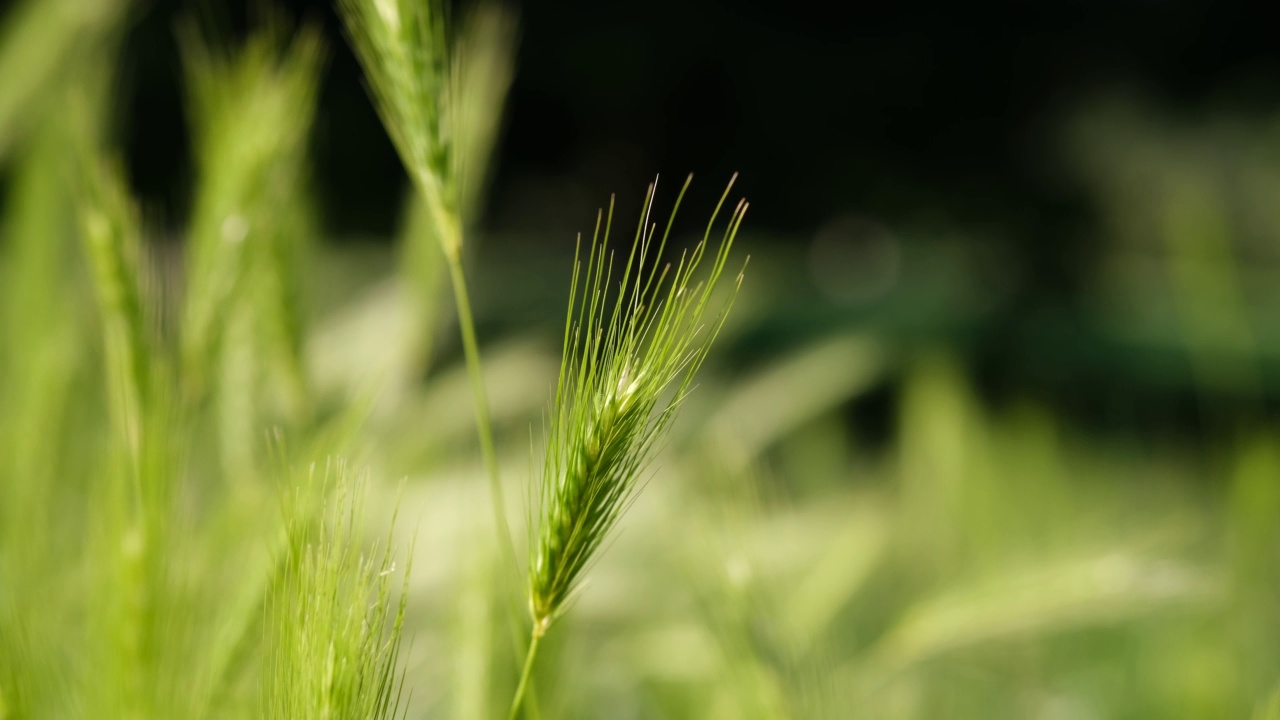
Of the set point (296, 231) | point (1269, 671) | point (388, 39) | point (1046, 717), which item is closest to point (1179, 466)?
point (1269, 671)

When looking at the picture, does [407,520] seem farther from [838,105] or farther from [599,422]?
[838,105]

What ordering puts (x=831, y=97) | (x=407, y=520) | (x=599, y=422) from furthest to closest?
1. (x=831, y=97)
2. (x=407, y=520)
3. (x=599, y=422)

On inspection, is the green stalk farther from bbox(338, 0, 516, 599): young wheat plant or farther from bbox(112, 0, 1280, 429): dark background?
bbox(112, 0, 1280, 429): dark background

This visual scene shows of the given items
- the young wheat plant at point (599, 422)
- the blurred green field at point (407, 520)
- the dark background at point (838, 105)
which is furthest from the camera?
the dark background at point (838, 105)

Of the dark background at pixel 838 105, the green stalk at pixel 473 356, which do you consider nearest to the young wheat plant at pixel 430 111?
the green stalk at pixel 473 356

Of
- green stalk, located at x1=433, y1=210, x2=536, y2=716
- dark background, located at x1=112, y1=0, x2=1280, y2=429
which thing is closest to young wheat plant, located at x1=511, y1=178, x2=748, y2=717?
green stalk, located at x1=433, y1=210, x2=536, y2=716

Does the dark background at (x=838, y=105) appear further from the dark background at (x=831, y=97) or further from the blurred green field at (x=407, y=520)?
the blurred green field at (x=407, y=520)

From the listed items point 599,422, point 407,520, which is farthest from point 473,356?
point 407,520

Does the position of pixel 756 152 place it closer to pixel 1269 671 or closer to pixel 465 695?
pixel 1269 671
